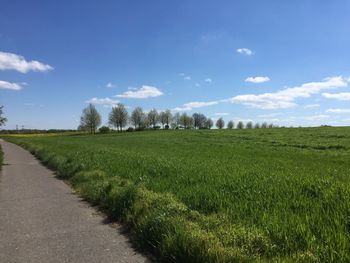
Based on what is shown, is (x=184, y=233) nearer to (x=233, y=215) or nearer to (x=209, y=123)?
(x=233, y=215)

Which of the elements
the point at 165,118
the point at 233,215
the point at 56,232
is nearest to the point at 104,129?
the point at 165,118

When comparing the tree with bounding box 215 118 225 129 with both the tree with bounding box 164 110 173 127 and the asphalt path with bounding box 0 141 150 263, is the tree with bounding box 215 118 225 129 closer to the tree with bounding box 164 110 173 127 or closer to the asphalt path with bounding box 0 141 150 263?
the tree with bounding box 164 110 173 127

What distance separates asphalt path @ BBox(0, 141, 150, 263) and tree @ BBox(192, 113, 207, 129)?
142 meters

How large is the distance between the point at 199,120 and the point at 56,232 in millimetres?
147996

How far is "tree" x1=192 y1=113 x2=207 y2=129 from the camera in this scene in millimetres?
152625

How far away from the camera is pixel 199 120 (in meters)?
154

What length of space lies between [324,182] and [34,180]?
11629 millimetres

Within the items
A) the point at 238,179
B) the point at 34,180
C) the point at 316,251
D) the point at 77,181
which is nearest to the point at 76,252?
the point at 316,251

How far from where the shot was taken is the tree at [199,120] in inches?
6009

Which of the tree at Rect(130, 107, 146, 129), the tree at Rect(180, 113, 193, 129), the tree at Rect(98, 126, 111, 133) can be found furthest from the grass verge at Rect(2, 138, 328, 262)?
the tree at Rect(180, 113, 193, 129)

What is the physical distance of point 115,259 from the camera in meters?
5.25

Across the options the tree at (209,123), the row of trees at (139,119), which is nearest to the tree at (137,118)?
the row of trees at (139,119)

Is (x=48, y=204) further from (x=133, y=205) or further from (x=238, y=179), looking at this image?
(x=238, y=179)

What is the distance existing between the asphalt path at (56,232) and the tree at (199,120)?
142282 millimetres
